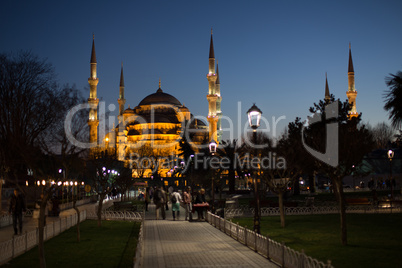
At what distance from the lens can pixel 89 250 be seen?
Answer: 1234 centimetres

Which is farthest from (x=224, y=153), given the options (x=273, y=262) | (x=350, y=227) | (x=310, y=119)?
(x=273, y=262)

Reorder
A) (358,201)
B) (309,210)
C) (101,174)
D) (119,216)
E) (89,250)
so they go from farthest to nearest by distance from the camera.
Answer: (358,201) < (309,210) < (119,216) < (101,174) < (89,250)

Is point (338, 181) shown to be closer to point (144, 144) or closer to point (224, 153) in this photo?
point (224, 153)

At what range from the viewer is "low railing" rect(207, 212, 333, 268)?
7715 millimetres

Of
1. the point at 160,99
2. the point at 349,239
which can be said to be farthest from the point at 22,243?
the point at 160,99

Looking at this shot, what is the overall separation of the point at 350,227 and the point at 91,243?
27.1 feet

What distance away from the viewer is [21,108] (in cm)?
2322

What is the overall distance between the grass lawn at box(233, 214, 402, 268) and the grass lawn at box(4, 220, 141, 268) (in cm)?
411

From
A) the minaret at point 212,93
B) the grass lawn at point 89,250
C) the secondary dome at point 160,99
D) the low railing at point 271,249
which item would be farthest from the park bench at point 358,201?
the secondary dome at point 160,99

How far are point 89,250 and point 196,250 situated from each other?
261cm

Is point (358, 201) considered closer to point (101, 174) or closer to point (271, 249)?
point (101, 174)

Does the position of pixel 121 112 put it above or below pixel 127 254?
above

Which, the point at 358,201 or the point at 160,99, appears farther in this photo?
the point at 160,99

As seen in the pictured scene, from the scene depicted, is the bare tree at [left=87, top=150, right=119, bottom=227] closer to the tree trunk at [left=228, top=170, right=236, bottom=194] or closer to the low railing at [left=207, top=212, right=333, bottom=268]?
the low railing at [left=207, top=212, right=333, bottom=268]
